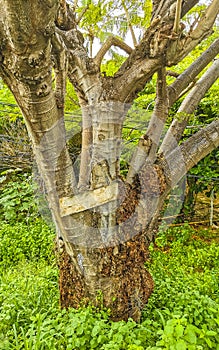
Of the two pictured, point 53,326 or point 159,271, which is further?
point 159,271

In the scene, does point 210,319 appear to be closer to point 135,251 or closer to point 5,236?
point 135,251

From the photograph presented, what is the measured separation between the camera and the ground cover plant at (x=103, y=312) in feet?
5.16

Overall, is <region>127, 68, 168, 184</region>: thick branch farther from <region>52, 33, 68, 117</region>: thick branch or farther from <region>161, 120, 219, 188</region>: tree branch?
<region>52, 33, 68, 117</region>: thick branch

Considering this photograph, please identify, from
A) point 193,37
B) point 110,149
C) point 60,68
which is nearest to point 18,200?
point 110,149

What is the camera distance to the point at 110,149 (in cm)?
188

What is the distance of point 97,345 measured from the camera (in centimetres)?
163

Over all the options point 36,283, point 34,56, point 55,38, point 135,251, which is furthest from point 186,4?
point 36,283

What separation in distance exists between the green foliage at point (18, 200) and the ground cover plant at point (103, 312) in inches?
38.0

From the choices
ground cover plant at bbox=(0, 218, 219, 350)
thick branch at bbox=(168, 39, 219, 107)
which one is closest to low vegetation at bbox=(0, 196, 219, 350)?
ground cover plant at bbox=(0, 218, 219, 350)

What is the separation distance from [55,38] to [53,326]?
1620 mm

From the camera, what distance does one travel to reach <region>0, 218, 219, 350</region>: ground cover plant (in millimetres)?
1573

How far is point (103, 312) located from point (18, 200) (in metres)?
3.61

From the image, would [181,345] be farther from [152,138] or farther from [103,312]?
[152,138]

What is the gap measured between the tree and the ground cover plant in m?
0.22
